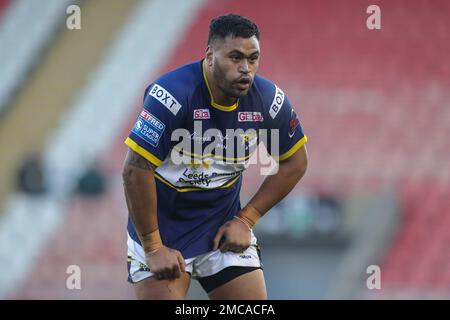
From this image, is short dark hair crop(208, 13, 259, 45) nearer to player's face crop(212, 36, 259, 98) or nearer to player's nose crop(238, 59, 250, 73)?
player's face crop(212, 36, 259, 98)

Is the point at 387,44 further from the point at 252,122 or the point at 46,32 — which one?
the point at 252,122

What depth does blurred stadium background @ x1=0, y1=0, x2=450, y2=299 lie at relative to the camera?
375 inches

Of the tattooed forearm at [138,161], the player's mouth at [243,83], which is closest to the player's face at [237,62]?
the player's mouth at [243,83]

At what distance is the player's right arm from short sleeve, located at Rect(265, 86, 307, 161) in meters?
0.67

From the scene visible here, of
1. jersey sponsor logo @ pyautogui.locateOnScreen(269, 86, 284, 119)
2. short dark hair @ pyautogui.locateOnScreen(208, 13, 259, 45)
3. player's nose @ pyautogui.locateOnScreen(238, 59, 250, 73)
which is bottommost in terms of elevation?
jersey sponsor logo @ pyautogui.locateOnScreen(269, 86, 284, 119)

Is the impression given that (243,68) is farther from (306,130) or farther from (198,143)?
(306,130)

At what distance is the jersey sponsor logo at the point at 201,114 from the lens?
4344 mm

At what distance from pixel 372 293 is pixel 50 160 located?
13.2 ft

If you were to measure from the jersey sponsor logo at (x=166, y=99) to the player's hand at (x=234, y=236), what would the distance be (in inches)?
28.3

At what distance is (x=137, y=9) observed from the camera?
11648 millimetres

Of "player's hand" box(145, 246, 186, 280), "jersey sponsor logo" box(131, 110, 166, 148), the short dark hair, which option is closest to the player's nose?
the short dark hair

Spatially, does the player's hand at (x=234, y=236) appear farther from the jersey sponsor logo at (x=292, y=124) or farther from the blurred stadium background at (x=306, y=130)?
the blurred stadium background at (x=306, y=130)

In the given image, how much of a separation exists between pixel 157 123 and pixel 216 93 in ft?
1.17

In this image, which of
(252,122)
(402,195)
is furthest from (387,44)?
(252,122)
